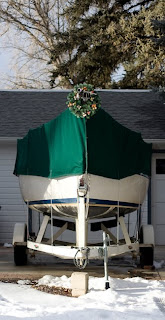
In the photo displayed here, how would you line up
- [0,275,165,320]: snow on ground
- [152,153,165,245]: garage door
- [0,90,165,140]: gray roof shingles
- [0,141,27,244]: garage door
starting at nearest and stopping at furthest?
[0,275,165,320]: snow on ground → [0,141,27,244]: garage door → [152,153,165,245]: garage door → [0,90,165,140]: gray roof shingles

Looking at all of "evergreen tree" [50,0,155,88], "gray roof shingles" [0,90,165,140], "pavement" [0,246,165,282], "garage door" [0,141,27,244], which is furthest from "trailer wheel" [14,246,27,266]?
"evergreen tree" [50,0,155,88]

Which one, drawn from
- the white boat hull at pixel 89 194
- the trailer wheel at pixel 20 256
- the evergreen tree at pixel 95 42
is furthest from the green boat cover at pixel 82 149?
the evergreen tree at pixel 95 42

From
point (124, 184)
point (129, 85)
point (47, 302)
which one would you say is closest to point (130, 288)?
point (47, 302)

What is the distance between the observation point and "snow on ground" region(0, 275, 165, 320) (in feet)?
21.5

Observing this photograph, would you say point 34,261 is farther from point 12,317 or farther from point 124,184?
point 12,317

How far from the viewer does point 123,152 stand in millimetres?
10445

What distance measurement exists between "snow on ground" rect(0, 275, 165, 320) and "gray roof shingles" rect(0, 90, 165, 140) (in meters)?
7.57

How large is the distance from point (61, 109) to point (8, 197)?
3360 millimetres

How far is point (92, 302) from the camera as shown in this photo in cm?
732

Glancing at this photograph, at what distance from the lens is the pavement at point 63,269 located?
33.6ft

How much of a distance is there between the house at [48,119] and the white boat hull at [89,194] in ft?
14.9

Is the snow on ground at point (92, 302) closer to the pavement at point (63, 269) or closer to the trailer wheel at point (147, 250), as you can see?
the pavement at point (63, 269)

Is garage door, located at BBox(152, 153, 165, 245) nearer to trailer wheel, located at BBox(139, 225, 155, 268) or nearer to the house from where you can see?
the house

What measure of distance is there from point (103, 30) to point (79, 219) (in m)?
18.0
